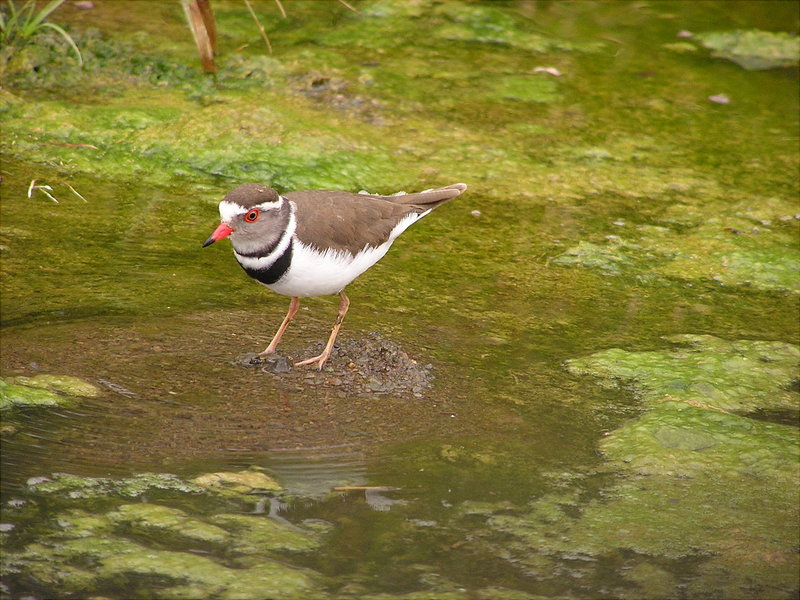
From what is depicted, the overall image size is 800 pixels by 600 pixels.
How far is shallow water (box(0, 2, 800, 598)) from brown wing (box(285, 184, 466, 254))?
1.59 ft

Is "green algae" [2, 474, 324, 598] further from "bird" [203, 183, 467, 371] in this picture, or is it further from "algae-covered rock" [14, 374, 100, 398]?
"bird" [203, 183, 467, 371]

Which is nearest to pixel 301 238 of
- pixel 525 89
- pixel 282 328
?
pixel 282 328

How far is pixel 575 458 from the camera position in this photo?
12.9ft

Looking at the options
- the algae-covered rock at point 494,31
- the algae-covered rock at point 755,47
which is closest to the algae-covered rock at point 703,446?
the algae-covered rock at point 494,31

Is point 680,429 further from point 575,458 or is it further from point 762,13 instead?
point 762,13

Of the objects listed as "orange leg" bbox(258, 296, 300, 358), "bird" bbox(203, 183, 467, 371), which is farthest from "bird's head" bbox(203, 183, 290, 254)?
"orange leg" bbox(258, 296, 300, 358)

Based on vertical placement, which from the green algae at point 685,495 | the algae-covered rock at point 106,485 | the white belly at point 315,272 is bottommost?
the green algae at point 685,495

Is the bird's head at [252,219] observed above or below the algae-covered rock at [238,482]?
above

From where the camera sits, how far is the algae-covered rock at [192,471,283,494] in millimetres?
3570

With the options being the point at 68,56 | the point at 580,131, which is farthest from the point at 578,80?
the point at 68,56

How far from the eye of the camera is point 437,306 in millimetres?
5035

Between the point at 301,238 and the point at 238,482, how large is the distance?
3.67ft

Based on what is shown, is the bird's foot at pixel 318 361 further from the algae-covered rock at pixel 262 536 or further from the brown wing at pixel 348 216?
the algae-covered rock at pixel 262 536

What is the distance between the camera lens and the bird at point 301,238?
4.21 metres
